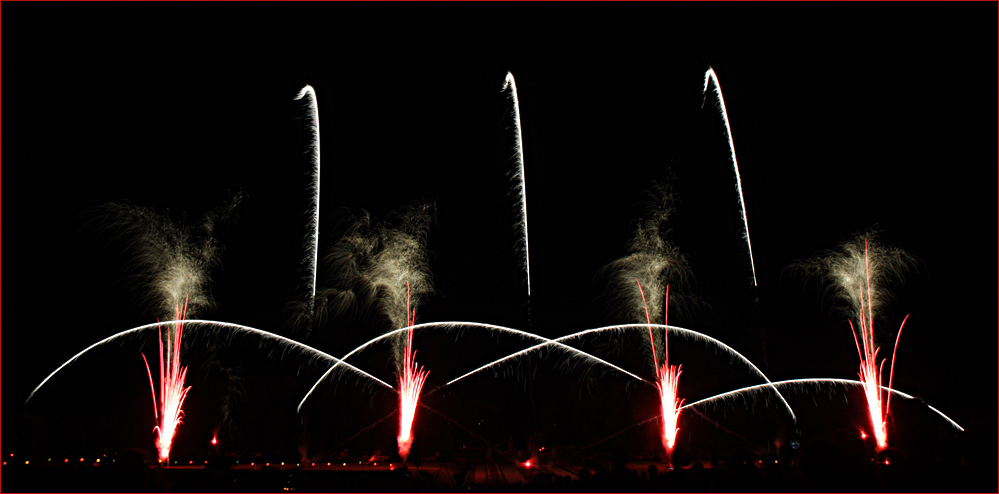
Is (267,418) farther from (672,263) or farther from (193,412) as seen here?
(672,263)

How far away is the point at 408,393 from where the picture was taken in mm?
26312

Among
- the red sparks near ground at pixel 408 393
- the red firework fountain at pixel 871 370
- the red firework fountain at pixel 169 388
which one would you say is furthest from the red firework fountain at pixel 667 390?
the red firework fountain at pixel 169 388

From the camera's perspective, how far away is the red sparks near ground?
26219 mm

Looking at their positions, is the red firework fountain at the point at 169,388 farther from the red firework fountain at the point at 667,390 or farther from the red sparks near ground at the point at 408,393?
the red firework fountain at the point at 667,390

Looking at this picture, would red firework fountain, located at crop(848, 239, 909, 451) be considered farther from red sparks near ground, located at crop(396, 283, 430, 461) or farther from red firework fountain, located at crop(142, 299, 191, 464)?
red firework fountain, located at crop(142, 299, 191, 464)

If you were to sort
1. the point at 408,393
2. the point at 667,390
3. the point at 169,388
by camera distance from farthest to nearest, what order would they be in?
the point at 667,390 → the point at 408,393 → the point at 169,388

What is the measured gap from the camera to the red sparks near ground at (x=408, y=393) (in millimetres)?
26219

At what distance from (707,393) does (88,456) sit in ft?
109

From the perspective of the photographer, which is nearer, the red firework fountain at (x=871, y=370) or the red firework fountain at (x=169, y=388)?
the red firework fountain at (x=169, y=388)

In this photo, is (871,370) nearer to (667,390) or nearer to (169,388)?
A: (667,390)

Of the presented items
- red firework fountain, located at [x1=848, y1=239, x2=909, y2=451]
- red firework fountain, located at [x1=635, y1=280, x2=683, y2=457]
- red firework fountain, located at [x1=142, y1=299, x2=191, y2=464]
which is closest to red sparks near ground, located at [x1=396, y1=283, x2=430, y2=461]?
red firework fountain, located at [x1=142, y1=299, x2=191, y2=464]

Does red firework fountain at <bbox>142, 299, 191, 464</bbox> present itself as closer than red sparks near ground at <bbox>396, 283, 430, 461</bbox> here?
Yes

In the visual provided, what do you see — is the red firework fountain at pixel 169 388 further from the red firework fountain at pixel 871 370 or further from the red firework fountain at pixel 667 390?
the red firework fountain at pixel 871 370

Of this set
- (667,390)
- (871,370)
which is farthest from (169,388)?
(871,370)
